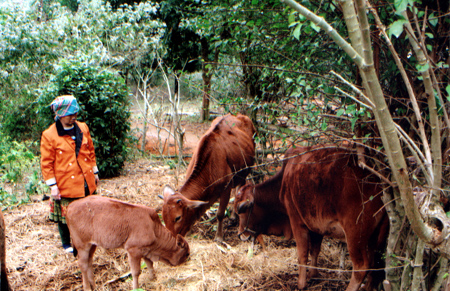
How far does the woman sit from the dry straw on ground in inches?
27.7

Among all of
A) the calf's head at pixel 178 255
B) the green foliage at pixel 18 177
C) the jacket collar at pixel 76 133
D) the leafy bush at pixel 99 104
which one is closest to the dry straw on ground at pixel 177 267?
the calf's head at pixel 178 255

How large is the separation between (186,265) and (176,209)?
33.0 inches

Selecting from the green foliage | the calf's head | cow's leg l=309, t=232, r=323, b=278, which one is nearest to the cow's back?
cow's leg l=309, t=232, r=323, b=278

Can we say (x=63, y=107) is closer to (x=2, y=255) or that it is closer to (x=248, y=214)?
(x=2, y=255)

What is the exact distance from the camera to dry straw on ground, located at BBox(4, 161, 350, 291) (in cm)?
444

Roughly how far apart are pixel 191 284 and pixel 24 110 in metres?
8.70

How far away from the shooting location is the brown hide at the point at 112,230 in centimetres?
A: 395

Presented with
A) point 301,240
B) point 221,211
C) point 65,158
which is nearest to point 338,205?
point 301,240

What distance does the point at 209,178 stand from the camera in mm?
5660

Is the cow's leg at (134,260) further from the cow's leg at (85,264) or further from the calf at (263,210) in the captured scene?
the calf at (263,210)

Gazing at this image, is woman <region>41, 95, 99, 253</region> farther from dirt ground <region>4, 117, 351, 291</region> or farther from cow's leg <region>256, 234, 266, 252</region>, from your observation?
cow's leg <region>256, 234, 266, 252</region>

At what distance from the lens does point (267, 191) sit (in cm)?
521

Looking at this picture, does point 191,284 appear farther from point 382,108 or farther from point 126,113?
point 126,113

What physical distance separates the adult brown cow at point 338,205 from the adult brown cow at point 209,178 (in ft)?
3.16
